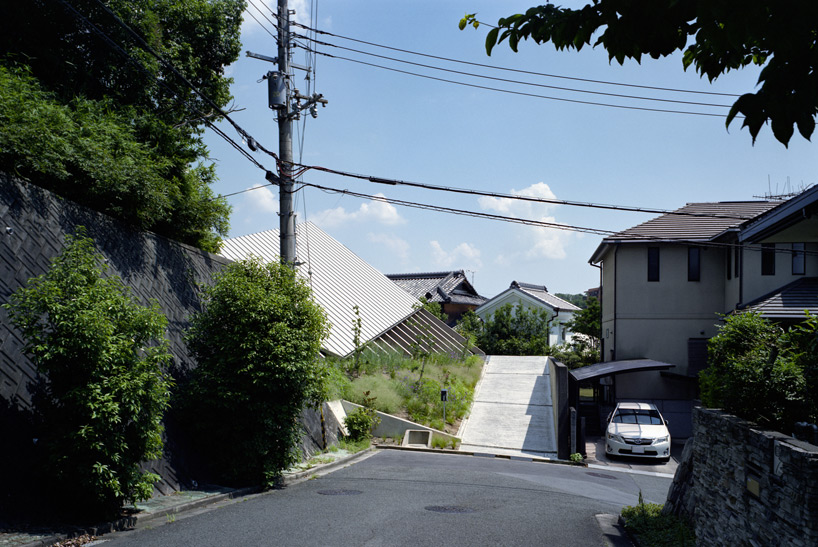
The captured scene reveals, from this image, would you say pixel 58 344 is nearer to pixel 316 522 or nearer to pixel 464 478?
pixel 316 522

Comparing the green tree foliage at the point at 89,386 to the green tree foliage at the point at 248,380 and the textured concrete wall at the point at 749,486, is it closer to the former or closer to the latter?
the green tree foliage at the point at 248,380

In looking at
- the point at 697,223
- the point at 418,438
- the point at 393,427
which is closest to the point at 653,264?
the point at 697,223

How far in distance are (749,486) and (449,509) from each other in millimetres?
5109

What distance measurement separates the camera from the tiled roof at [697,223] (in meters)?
25.2

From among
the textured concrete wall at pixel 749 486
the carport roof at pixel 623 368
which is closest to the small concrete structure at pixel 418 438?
the carport roof at pixel 623 368

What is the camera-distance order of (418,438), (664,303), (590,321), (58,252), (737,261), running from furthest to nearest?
1. (590,321)
2. (664,303)
3. (737,261)
4. (418,438)
5. (58,252)

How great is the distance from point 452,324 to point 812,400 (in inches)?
1693

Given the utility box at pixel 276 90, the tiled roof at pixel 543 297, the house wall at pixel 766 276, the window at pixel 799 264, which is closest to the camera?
the utility box at pixel 276 90

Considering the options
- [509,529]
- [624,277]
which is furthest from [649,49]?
[624,277]

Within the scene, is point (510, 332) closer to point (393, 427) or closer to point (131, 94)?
point (393, 427)

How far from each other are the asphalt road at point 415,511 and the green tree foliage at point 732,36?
6.47 meters

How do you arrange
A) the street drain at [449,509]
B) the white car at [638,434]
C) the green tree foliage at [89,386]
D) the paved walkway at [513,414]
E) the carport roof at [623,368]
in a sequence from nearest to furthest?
the green tree foliage at [89,386]
the street drain at [449,509]
the white car at [638,434]
the paved walkway at [513,414]
the carport roof at [623,368]

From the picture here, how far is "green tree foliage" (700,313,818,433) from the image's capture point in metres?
6.31

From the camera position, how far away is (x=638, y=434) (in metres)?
18.8
